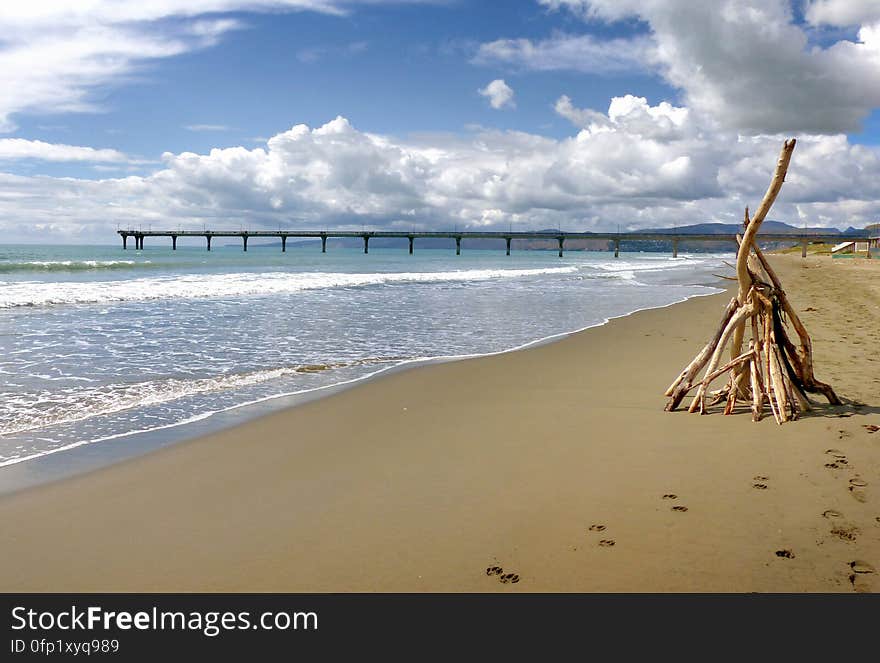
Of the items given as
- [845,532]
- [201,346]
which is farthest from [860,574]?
[201,346]

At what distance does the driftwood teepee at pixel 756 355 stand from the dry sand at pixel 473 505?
0.34 metres

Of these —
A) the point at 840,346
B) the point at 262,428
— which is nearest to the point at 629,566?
the point at 262,428

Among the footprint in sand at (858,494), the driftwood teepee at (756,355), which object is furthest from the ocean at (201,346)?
the footprint in sand at (858,494)

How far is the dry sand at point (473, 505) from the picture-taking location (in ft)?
12.1

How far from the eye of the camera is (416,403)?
802 cm

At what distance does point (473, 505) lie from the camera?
15.4 feet

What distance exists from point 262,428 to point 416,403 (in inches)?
82.1

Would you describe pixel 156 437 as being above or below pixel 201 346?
below

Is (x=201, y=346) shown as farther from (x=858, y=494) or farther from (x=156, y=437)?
(x=858, y=494)

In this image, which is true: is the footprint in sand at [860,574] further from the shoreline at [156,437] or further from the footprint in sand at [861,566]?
the shoreline at [156,437]

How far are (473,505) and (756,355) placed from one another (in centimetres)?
438

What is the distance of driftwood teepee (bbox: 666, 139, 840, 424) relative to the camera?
7.05 meters

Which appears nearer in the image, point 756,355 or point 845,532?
point 845,532
